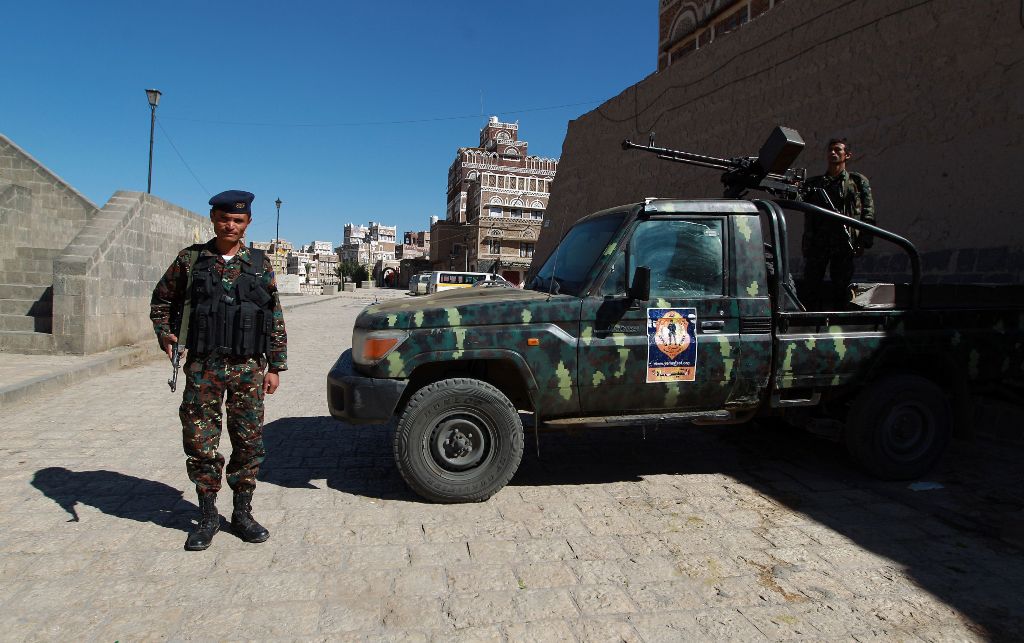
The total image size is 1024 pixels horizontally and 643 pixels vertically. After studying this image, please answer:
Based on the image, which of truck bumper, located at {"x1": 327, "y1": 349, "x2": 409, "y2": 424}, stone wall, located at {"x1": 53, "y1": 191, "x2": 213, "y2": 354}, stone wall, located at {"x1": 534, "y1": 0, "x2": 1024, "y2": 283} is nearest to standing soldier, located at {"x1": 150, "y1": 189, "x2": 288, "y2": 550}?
truck bumper, located at {"x1": 327, "y1": 349, "x2": 409, "y2": 424}

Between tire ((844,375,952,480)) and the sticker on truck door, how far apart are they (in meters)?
1.38

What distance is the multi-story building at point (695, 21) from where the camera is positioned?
21.0 meters

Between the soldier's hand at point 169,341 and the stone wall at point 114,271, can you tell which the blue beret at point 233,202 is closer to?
the soldier's hand at point 169,341

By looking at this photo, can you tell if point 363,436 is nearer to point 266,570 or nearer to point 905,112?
point 266,570

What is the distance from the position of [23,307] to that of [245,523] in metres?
8.72

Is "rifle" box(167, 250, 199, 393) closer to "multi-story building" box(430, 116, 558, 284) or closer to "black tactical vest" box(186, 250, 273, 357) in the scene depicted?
"black tactical vest" box(186, 250, 273, 357)

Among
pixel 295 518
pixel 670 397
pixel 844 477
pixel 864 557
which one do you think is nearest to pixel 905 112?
pixel 844 477

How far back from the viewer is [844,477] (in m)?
4.64

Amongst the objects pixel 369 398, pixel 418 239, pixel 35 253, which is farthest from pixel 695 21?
→ pixel 418 239

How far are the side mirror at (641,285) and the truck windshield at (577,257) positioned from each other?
0.36 m

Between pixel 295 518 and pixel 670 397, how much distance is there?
2463 millimetres

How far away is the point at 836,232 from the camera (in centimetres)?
537

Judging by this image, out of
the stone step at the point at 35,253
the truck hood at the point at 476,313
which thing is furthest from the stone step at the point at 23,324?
the truck hood at the point at 476,313

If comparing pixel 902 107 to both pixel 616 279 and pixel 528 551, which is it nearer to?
pixel 616 279
